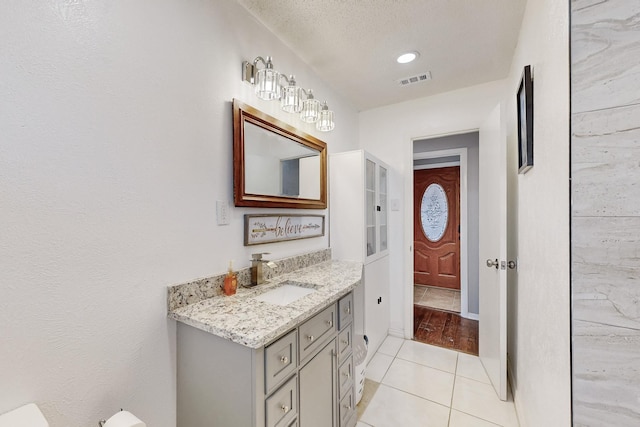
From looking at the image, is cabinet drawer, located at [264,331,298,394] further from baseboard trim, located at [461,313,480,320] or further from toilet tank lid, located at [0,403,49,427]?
baseboard trim, located at [461,313,480,320]

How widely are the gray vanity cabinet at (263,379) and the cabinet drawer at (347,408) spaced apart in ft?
0.18

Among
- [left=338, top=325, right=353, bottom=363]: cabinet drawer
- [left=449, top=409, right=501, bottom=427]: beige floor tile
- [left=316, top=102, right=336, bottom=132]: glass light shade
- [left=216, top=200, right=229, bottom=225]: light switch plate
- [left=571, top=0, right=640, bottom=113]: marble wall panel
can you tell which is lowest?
[left=449, top=409, right=501, bottom=427]: beige floor tile

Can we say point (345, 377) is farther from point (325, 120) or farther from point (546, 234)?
point (325, 120)

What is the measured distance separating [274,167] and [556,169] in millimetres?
1397

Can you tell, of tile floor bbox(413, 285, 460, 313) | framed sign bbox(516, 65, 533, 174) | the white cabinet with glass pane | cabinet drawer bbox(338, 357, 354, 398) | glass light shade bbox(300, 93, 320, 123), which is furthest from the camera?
tile floor bbox(413, 285, 460, 313)

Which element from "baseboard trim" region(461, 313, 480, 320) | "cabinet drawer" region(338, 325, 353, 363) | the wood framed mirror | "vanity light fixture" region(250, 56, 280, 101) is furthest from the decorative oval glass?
"vanity light fixture" region(250, 56, 280, 101)

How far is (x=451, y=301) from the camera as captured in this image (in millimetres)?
3787

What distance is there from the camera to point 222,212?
137cm

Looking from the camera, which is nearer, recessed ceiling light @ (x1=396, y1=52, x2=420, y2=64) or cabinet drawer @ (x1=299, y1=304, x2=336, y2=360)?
cabinet drawer @ (x1=299, y1=304, x2=336, y2=360)

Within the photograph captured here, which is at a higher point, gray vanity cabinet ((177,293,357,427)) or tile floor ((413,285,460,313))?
gray vanity cabinet ((177,293,357,427))

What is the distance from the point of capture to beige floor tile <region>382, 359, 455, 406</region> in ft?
6.08

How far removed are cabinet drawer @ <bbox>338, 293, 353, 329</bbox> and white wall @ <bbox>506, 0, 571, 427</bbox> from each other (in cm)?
89

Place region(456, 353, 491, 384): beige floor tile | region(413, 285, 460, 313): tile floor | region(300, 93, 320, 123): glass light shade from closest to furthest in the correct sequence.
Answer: region(300, 93, 320, 123): glass light shade < region(456, 353, 491, 384): beige floor tile < region(413, 285, 460, 313): tile floor

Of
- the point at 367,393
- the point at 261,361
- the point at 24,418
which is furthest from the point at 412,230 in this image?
the point at 24,418
